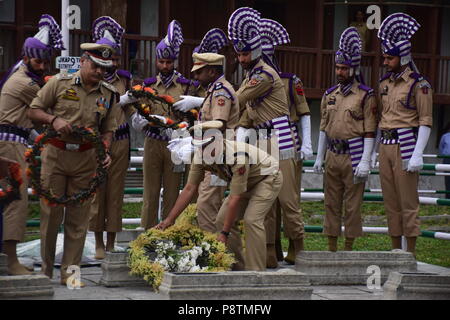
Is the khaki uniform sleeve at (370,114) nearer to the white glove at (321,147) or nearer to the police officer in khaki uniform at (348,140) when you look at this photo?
the police officer in khaki uniform at (348,140)

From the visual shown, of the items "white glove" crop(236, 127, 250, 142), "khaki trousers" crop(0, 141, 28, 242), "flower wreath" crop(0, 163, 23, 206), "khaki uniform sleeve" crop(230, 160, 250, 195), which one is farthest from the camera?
"white glove" crop(236, 127, 250, 142)

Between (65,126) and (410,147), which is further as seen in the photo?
(410,147)

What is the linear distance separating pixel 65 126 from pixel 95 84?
60 cm

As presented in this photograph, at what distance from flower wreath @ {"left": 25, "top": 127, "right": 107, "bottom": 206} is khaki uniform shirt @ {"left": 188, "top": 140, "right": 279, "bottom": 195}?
2.77ft

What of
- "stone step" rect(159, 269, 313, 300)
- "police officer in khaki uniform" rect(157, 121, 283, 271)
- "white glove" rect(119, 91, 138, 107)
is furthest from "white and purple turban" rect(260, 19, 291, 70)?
"stone step" rect(159, 269, 313, 300)

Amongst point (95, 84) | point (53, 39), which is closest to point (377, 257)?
point (95, 84)

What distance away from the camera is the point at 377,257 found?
10.0 m

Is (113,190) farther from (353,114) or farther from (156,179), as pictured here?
(353,114)

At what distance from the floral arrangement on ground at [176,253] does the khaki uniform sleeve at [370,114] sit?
10.0ft

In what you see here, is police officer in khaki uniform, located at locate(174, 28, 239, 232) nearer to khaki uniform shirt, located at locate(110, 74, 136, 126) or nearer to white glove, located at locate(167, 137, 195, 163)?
white glove, located at locate(167, 137, 195, 163)

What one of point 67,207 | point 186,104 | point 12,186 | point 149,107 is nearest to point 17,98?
point 67,207

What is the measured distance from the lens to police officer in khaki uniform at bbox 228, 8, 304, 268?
1052 centimetres

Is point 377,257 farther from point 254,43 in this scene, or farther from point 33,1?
point 33,1

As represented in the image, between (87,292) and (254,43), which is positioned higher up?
(254,43)
